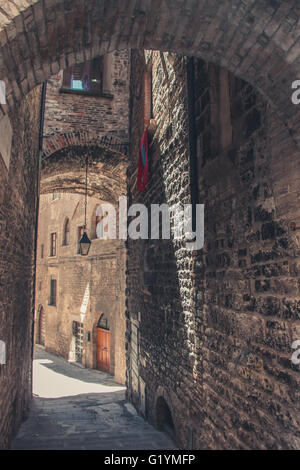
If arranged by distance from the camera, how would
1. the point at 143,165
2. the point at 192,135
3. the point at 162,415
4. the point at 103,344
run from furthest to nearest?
the point at 103,344, the point at 143,165, the point at 162,415, the point at 192,135

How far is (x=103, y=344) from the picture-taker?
1402 centimetres

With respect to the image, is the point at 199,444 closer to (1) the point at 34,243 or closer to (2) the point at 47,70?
(2) the point at 47,70

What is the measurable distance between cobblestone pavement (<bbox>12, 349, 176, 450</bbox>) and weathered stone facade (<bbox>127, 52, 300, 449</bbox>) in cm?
63

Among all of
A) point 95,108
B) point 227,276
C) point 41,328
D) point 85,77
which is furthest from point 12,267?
point 41,328

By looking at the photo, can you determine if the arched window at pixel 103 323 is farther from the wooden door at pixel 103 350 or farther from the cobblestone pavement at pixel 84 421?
the cobblestone pavement at pixel 84 421

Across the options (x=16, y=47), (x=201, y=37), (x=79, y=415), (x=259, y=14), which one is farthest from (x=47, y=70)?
(x=79, y=415)

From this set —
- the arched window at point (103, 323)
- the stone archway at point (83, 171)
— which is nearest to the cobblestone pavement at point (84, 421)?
the arched window at point (103, 323)

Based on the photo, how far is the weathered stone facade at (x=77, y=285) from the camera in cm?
1227

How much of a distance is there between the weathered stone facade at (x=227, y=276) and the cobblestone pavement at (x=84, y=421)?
63cm

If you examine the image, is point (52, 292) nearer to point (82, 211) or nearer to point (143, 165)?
point (82, 211)

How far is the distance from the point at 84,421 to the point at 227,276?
5.00 metres

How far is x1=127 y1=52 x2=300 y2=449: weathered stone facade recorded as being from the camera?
275 centimetres

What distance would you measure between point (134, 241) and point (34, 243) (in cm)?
222

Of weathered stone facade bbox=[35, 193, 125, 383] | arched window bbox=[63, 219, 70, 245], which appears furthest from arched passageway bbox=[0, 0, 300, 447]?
arched window bbox=[63, 219, 70, 245]
